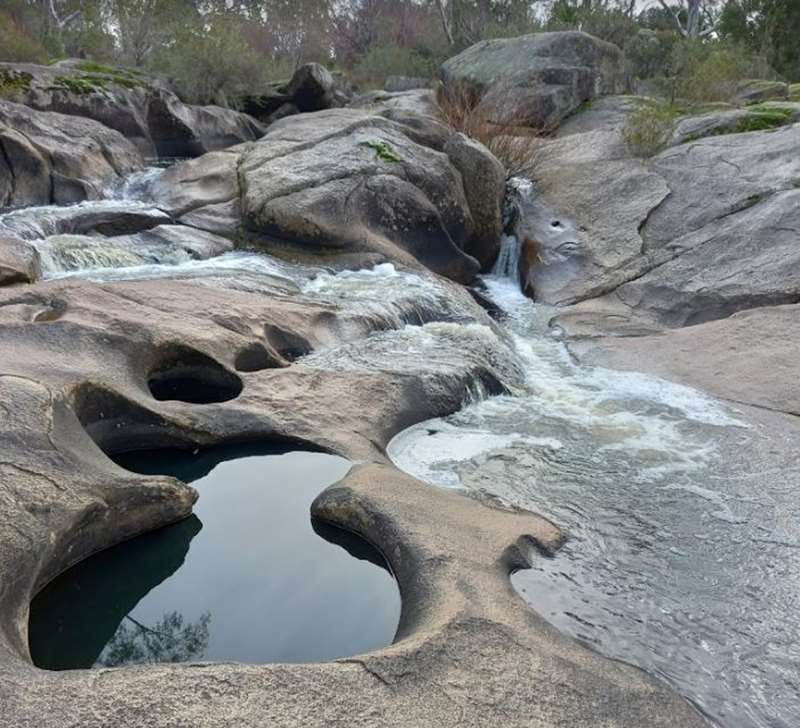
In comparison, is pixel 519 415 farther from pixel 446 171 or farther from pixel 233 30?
pixel 233 30

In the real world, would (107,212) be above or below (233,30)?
below

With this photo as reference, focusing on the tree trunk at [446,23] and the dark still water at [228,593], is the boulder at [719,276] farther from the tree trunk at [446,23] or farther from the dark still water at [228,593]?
the tree trunk at [446,23]

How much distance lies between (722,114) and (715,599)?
10.4 m

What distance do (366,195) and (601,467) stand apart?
5.39 meters

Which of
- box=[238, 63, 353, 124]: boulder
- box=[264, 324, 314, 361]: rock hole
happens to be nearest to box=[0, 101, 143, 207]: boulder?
box=[264, 324, 314, 361]: rock hole

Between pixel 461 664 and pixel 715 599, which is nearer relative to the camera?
pixel 461 664

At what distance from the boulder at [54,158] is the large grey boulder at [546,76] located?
23.0 feet

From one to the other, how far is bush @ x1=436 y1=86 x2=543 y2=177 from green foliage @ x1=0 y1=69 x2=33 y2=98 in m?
6.39

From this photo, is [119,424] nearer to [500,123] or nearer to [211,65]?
[500,123]

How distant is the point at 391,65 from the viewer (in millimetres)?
24406

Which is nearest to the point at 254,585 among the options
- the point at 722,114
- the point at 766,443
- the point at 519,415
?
the point at 519,415

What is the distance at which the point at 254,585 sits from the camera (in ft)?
10.9

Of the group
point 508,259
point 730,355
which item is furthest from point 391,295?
point 508,259

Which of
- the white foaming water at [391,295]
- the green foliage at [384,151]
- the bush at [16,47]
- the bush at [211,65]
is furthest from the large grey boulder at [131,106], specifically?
the white foaming water at [391,295]
